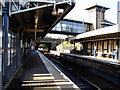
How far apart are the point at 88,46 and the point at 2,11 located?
52.9 ft

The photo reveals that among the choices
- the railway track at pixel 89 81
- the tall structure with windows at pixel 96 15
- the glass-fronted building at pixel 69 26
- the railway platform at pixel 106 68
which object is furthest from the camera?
the tall structure with windows at pixel 96 15

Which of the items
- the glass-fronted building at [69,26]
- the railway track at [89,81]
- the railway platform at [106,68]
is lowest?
the railway track at [89,81]

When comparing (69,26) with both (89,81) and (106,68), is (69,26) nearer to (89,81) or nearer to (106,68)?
(106,68)

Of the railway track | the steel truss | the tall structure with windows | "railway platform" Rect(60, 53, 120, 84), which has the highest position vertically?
the tall structure with windows

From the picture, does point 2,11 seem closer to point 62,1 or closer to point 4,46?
point 4,46

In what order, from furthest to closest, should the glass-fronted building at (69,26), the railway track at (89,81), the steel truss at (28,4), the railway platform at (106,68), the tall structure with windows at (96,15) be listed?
the tall structure with windows at (96,15) → the glass-fronted building at (69,26) → the railway platform at (106,68) → the railway track at (89,81) → the steel truss at (28,4)

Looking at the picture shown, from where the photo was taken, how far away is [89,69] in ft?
37.9

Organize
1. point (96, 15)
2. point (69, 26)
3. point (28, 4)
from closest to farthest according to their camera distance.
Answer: point (28, 4) → point (69, 26) → point (96, 15)

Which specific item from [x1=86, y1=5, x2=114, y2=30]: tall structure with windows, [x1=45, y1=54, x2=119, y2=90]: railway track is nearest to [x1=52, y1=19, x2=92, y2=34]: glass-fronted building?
[x1=86, y1=5, x2=114, y2=30]: tall structure with windows

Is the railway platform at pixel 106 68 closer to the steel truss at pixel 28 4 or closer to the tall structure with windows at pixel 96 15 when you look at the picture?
the steel truss at pixel 28 4

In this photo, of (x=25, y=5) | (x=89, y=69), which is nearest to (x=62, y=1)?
(x=25, y=5)

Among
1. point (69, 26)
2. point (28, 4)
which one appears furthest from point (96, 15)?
point (28, 4)

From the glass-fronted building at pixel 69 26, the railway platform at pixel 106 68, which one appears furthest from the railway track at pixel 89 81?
the glass-fronted building at pixel 69 26

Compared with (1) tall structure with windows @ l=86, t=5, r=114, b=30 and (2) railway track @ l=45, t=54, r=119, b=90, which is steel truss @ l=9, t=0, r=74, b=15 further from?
(1) tall structure with windows @ l=86, t=5, r=114, b=30
